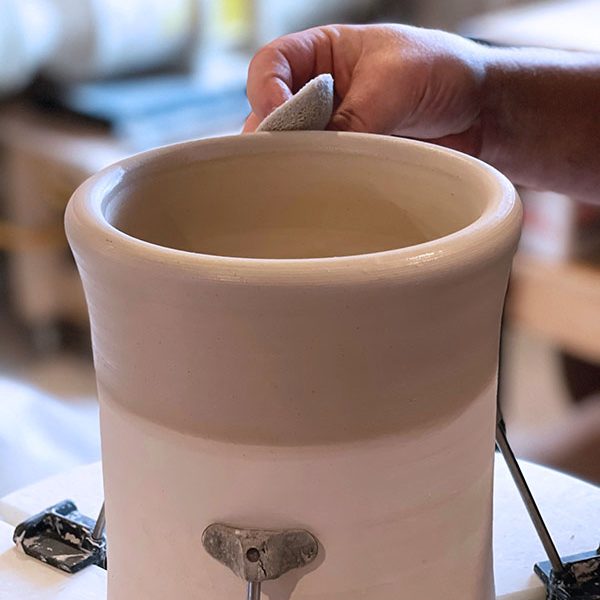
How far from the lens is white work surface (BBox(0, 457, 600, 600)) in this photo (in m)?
0.56

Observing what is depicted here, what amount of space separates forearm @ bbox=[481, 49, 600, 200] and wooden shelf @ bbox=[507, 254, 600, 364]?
2.41 feet

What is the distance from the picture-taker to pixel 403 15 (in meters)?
2.20

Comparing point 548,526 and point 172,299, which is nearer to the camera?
point 172,299

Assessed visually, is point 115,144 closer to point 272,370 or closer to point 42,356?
point 42,356

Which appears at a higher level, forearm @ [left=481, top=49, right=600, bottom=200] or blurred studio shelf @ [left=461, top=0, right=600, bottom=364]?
forearm @ [left=481, top=49, right=600, bottom=200]

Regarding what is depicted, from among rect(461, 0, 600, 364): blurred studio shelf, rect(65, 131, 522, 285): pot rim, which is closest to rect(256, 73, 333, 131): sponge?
rect(65, 131, 522, 285): pot rim

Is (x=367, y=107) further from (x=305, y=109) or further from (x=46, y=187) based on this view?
(x=46, y=187)

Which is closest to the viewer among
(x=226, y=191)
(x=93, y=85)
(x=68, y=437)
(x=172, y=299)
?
(x=172, y=299)

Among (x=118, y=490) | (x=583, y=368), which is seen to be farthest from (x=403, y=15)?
(x=118, y=490)

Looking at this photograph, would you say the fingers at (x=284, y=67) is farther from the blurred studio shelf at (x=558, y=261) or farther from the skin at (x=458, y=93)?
the blurred studio shelf at (x=558, y=261)

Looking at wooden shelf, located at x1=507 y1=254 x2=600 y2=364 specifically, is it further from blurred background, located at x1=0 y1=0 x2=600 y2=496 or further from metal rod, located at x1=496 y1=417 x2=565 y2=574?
metal rod, located at x1=496 y1=417 x2=565 y2=574

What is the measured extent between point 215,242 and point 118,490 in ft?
0.48

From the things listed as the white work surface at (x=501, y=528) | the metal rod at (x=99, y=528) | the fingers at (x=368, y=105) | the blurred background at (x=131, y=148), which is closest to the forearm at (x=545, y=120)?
the fingers at (x=368, y=105)

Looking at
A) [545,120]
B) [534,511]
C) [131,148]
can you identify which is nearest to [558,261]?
[131,148]
